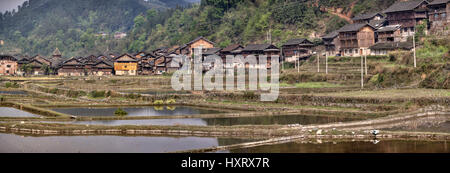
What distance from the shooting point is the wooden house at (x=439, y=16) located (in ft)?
159

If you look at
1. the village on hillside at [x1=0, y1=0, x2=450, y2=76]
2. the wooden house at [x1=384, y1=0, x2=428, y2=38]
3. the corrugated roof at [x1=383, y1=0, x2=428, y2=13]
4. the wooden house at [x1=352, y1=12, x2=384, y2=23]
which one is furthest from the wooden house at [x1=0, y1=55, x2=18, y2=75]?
the corrugated roof at [x1=383, y1=0, x2=428, y2=13]

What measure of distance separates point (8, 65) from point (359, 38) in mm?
49339

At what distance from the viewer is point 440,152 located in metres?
18.1

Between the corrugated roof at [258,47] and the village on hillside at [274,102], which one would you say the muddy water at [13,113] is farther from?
the corrugated roof at [258,47]

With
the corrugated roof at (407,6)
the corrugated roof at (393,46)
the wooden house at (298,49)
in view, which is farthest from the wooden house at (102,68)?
the corrugated roof at (407,6)

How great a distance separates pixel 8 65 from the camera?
72.2 meters

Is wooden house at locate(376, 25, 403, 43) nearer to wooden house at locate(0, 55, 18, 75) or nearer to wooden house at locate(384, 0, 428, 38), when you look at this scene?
wooden house at locate(384, 0, 428, 38)

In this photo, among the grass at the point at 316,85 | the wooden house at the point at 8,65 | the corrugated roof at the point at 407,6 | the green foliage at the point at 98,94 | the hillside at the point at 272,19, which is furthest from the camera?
the wooden house at the point at 8,65

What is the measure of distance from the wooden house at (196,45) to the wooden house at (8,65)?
24.3 meters

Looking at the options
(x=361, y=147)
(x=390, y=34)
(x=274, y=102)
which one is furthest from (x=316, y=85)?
(x=361, y=147)

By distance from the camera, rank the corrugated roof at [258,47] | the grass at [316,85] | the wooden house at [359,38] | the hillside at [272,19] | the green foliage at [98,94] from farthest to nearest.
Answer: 1. the hillside at [272,19]
2. the corrugated roof at [258,47]
3. the wooden house at [359,38]
4. the grass at [316,85]
5. the green foliage at [98,94]

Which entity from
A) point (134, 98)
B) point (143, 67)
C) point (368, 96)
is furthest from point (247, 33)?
point (368, 96)

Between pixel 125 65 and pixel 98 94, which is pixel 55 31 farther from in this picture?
pixel 98 94
